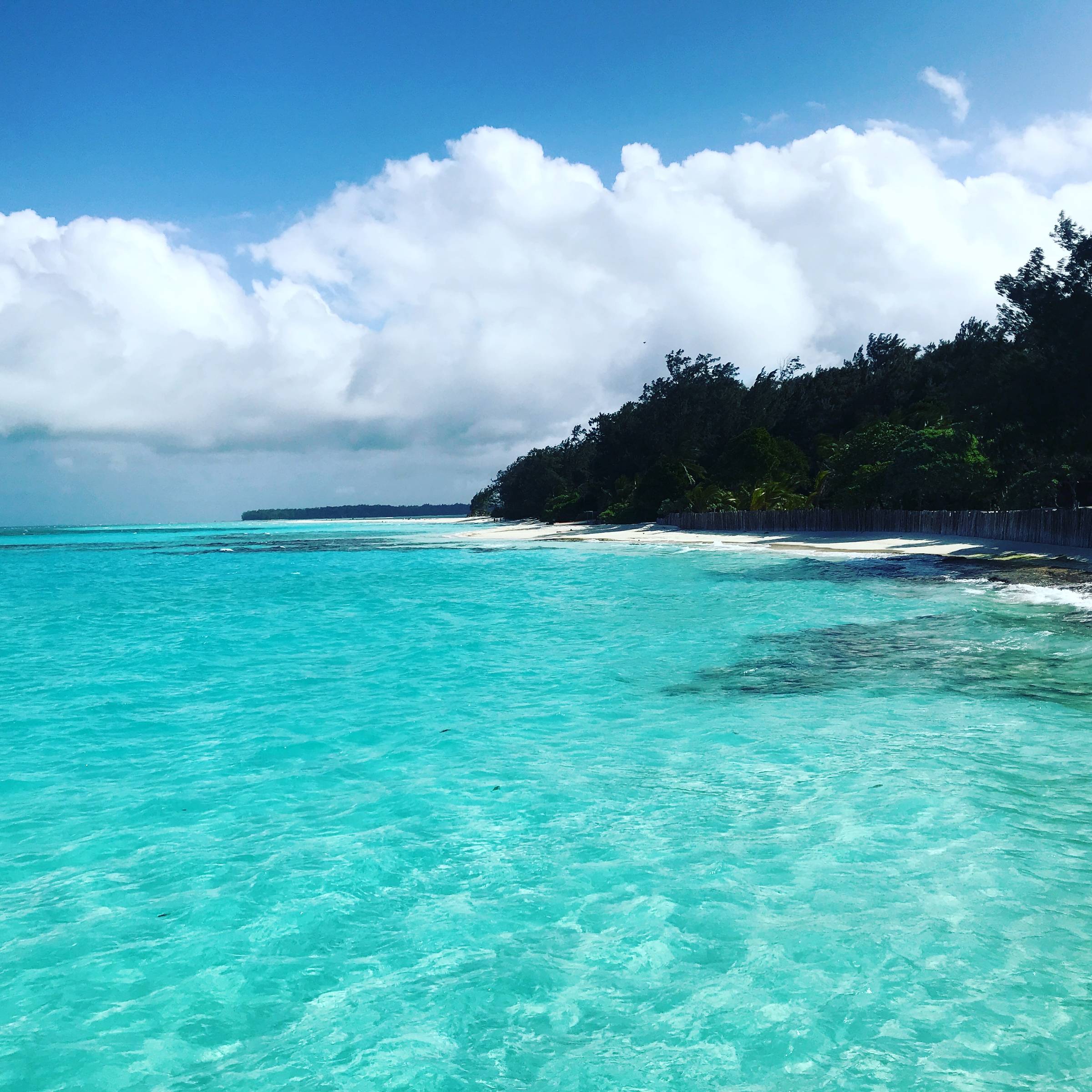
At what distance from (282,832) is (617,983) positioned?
11.7 feet

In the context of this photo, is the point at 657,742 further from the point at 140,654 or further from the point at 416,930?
the point at 140,654

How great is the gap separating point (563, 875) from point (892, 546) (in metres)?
40.5

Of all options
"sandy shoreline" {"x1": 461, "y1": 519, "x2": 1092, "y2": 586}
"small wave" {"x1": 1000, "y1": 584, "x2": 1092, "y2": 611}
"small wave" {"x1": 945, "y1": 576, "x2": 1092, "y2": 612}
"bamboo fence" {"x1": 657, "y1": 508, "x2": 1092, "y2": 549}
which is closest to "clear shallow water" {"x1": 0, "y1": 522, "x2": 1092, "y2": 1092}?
"small wave" {"x1": 1000, "y1": 584, "x2": 1092, "y2": 611}

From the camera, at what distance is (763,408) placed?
84625 millimetres

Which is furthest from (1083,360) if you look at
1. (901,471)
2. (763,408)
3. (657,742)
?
(763,408)

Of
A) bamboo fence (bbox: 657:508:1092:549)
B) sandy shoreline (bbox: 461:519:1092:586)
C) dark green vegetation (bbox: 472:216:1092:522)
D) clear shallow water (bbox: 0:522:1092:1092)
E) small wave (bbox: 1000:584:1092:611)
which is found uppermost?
dark green vegetation (bbox: 472:216:1092:522)

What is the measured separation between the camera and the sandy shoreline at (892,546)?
26.2 metres

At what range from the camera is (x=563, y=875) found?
234 inches

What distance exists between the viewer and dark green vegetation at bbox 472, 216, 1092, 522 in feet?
104

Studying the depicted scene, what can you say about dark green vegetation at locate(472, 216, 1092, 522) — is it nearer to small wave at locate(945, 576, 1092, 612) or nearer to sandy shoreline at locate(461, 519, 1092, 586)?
sandy shoreline at locate(461, 519, 1092, 586)

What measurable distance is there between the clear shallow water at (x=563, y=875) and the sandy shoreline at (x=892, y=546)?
1333cm

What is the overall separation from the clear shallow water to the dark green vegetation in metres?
21.3

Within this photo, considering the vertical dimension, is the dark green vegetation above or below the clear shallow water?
above

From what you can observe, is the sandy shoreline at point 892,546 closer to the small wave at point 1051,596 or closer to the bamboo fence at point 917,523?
the bamboo fence at point 917,523
